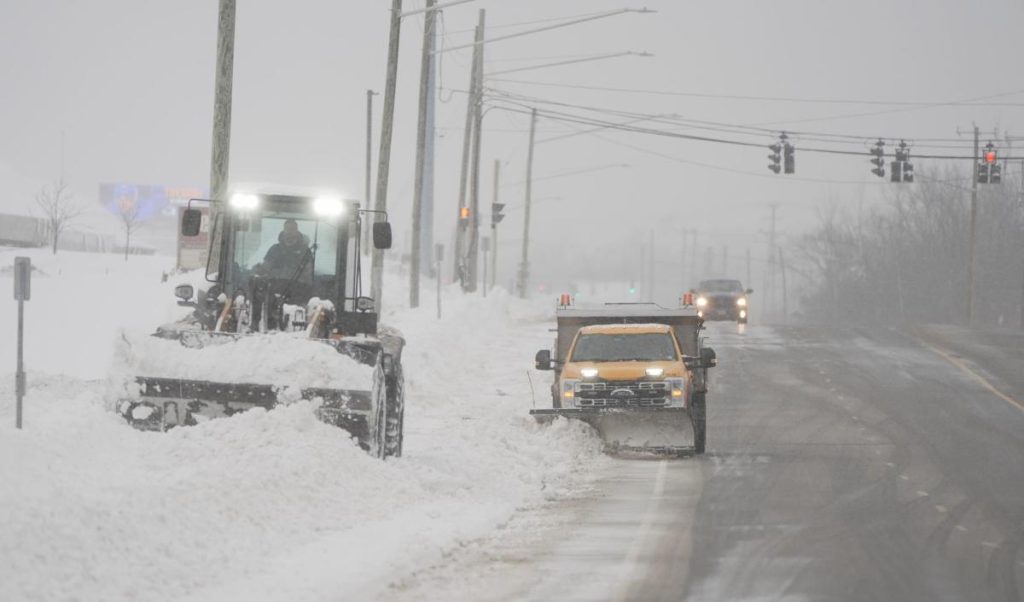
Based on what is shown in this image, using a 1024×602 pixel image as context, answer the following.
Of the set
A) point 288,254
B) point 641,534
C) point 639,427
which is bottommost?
point 641,534

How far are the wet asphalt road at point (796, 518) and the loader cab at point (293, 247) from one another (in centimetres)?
372

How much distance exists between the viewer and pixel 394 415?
14461mm

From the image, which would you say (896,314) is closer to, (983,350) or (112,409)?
(983,350)

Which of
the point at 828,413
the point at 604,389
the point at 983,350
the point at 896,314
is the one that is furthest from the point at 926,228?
the point at 604,389

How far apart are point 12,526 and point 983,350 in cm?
3352

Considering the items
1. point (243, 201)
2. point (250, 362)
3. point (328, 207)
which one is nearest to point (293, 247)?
point (328, 207)

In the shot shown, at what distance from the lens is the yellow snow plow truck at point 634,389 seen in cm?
1802

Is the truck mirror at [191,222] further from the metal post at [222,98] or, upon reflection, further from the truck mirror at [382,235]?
the metal post at [222,98]

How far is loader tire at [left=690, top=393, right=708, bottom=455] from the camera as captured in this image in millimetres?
18141

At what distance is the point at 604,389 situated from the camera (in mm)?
18297

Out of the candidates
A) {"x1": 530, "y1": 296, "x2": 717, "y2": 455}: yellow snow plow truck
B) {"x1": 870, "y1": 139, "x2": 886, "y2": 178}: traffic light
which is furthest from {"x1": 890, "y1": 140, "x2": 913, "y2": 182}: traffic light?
{"x1": 530, "y1": 296, "x2": 717, "y2": 455}: yellow snow plow truck

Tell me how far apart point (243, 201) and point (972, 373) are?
2143cm

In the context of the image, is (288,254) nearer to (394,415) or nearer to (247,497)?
(394,415)

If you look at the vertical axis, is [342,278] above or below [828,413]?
above
